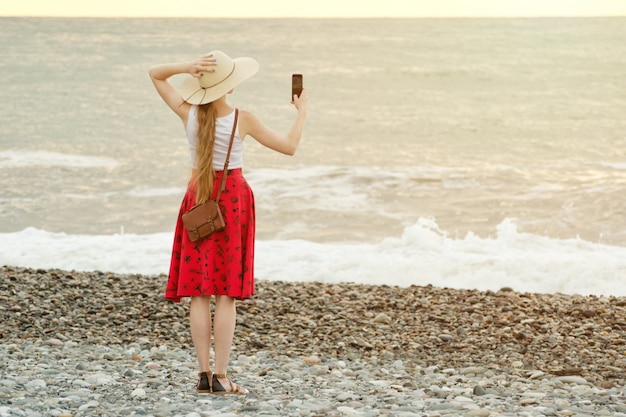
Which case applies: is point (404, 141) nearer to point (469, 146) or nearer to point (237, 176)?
point (469, 146)

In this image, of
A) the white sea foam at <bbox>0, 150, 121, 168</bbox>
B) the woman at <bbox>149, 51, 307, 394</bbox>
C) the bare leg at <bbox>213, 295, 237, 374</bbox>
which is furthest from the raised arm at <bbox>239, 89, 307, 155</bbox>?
the white sea foam at <bbox>0, 150, 121, 168</bbox>

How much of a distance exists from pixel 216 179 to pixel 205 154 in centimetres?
15

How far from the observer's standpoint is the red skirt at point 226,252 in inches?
184

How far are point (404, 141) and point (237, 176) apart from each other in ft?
74.9

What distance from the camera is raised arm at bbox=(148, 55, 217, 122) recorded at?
4.62m

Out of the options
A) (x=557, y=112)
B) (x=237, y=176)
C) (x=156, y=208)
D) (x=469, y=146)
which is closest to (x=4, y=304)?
(x=237, y=176)

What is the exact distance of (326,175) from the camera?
69.8 feet

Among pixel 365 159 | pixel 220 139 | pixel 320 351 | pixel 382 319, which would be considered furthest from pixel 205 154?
pixel 365 159

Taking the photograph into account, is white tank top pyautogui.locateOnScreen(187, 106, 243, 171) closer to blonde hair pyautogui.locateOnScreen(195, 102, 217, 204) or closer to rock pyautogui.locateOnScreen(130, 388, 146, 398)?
blonde hair pyautogui.locateOnScreen(195, 102, 217, 204)

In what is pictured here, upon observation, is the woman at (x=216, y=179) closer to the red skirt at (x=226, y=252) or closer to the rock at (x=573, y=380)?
the red skirt at (x=226, y=252)

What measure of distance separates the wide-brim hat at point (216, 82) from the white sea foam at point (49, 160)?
19.1 metres

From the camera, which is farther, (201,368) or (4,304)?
(4,304)

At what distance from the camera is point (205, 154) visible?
458cm

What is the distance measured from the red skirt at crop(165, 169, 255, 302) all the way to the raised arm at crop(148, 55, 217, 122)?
1.36 ft
